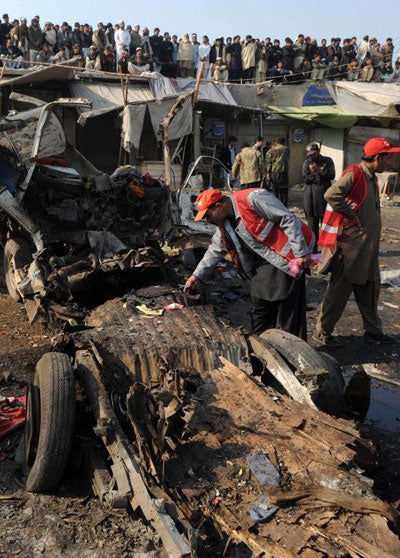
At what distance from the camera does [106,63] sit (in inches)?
672

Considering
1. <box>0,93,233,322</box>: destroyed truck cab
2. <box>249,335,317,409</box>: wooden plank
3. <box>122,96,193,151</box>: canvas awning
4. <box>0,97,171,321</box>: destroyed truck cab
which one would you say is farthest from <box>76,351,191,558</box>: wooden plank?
<box>122,96,193,151</box>: canvas awning

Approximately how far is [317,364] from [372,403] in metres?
1.25

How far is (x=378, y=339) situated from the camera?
237 inches

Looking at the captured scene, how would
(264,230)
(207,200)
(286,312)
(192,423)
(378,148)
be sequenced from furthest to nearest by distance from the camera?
(378,148) < (286,312) < (264,230) < (207,200) < (192,423)

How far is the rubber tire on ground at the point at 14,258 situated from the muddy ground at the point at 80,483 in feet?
1.72

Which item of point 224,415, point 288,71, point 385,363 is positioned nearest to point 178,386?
point 224,415

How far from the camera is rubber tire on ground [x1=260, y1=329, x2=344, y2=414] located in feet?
12.3

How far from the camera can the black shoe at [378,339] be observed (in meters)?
5.98

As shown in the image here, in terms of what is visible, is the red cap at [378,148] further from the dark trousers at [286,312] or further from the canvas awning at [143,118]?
the canvas awning at [143,118]

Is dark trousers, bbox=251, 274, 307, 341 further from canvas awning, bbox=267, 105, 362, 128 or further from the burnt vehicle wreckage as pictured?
canvas awning, bbox=267, 105, 362, 128

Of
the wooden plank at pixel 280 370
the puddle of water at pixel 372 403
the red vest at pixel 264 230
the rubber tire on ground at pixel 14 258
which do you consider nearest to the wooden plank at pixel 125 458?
the wooden plank at pixel 280 370

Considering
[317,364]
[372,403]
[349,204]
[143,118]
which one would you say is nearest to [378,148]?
[349,204]

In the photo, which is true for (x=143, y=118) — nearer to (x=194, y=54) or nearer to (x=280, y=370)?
(x=194, y=54)

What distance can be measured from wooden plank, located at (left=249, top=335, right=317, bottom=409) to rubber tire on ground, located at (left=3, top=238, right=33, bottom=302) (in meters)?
3.95
